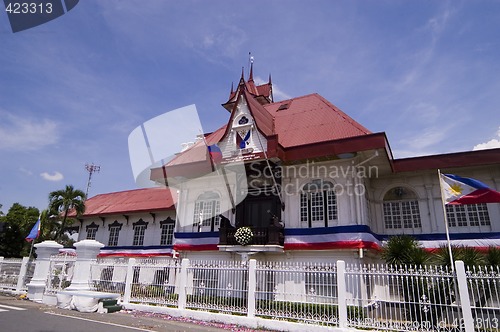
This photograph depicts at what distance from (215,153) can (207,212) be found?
387 cm

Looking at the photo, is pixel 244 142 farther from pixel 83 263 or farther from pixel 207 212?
pixel 83 263

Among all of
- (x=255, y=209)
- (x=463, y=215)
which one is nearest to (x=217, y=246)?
(x=255, y=209)

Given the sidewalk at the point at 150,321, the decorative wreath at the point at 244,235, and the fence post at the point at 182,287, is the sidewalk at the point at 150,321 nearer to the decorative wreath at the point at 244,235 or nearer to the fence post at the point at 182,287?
the fence post at the point at 182,287

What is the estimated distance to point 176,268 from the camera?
12477 millimetres

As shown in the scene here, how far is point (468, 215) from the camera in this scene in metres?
14.9

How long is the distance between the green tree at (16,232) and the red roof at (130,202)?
389 centimetres

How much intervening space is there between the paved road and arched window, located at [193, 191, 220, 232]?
698cm

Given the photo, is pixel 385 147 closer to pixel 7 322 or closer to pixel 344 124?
pixel 344 124

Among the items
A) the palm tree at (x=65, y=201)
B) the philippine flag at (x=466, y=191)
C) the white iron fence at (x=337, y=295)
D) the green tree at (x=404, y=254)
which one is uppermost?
the palm tree at (x=65, y=201)

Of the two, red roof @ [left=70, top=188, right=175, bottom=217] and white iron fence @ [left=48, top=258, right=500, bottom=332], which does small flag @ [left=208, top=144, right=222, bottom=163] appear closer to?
white iron fence @ [left=48, top=258, right=500, bottom=332]

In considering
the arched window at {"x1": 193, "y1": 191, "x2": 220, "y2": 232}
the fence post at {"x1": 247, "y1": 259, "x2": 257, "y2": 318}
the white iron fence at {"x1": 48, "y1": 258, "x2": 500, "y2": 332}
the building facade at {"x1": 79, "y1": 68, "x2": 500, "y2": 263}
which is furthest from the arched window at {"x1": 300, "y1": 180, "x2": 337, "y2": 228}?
the fence post at {"x1": 247, "y1": 259, "x2": 257, "y2": 318}

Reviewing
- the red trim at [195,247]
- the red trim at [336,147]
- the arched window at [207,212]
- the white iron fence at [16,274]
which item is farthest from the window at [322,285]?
the white iron fence at [16,274]

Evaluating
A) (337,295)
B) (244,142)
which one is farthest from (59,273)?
(337,295)

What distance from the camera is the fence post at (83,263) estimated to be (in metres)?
12.8
